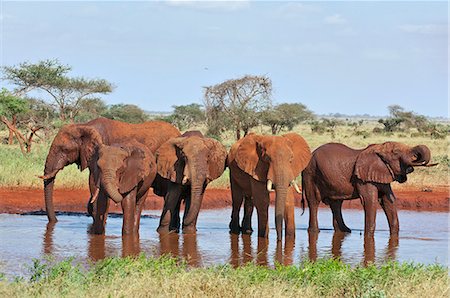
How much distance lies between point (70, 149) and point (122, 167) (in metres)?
2.26

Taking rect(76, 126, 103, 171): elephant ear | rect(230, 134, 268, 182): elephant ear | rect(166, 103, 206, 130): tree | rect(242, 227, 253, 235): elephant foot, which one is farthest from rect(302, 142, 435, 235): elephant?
rect(166, 103, 206, 130): tree

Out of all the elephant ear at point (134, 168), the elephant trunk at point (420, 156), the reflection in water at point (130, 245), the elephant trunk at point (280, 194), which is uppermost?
the elephant trunk at point (420, 156)

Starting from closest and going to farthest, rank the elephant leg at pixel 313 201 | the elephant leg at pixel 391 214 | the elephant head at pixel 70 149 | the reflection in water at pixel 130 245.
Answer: the reflection in water at pixel 130 245 → the elephant head at pixel 70 149 → the elephant leg at pixel 391 214 → the elephant leg at pixel 313 201

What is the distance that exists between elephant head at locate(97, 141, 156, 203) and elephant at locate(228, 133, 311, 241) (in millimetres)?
1515

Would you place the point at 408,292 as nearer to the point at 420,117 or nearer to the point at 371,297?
the point at 371,297

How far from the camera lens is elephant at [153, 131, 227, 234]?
15.0 metres

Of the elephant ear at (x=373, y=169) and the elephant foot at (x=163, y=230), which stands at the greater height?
the elephant ear at (x=373, y=169)

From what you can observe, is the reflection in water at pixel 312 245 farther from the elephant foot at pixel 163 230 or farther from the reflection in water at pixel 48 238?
the reflection in water at pixel 48 238

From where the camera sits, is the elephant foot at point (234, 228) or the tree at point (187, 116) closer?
the elephant foot at point (234, 228)

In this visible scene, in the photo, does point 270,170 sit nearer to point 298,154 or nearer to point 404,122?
point 298,154

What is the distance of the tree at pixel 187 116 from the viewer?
56562 mm

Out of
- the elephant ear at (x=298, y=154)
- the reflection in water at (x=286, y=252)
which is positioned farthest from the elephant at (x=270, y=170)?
the reflection in water at (x=286, y=252)

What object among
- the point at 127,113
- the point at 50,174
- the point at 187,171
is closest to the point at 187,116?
the point at 127,113

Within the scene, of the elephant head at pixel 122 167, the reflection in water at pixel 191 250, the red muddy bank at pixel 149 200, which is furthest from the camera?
the red muddy bank at pixel 149 200
